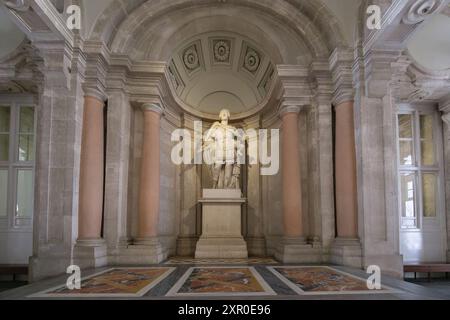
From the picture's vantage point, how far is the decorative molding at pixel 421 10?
700cm

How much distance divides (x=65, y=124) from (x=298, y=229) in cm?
644

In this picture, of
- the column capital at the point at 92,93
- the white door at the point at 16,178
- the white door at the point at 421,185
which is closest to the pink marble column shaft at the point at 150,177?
the column capital at the point at 92,93

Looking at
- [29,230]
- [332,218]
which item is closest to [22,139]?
[29,230]

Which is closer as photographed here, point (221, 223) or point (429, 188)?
point (221, 223)

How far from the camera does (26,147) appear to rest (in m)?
12.3

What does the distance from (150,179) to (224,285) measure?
4.84 metres

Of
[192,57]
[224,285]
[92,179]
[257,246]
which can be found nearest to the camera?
[224,285]

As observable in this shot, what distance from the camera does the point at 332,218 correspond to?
34.6 ft

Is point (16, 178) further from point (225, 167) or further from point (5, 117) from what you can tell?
point (225, 167)

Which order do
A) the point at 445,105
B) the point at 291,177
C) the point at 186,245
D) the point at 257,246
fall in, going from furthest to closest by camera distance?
the point at 186,245 → the point at 257,246 → the point at 445,105 → the point at 291,177

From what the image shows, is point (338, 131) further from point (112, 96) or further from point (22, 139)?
point (22, 139)

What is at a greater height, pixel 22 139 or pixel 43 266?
pixel 22 139

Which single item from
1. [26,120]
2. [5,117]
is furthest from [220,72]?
[5,117]

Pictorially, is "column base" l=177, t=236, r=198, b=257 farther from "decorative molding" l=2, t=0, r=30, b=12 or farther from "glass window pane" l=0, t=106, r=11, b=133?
"decorative molding" l=2, t=0, r=30, b=12
